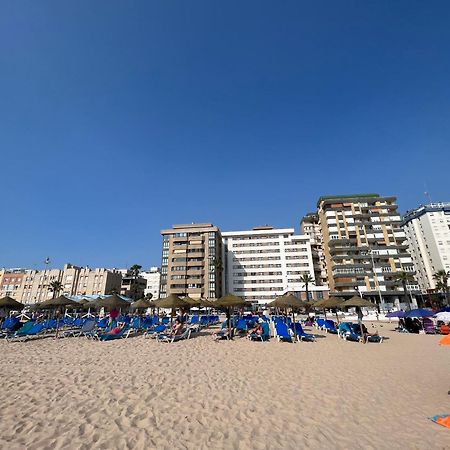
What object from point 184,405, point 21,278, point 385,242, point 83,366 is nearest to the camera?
point 184,405

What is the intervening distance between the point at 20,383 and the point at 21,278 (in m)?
104

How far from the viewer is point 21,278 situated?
8762cm

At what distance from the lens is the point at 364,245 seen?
66.4m

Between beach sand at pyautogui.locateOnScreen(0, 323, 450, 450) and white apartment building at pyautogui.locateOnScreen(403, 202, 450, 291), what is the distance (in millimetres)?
94979

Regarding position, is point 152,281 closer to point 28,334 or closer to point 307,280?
point 307,280

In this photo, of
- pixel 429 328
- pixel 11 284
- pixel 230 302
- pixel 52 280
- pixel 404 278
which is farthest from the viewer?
pixel 11 284

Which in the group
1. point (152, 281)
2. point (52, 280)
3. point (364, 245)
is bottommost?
point (52, 280)

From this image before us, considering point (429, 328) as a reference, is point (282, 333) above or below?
above

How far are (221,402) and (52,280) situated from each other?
100 metres

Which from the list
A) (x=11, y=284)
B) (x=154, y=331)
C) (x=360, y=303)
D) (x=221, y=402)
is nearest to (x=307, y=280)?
(x=360, y=303)

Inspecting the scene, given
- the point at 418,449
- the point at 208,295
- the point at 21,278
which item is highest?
the point at 21,278

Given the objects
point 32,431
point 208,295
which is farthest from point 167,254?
point 32,431

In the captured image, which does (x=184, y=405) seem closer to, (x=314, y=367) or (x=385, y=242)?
(x=314, y=367)

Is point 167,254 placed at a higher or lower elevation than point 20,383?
higher
